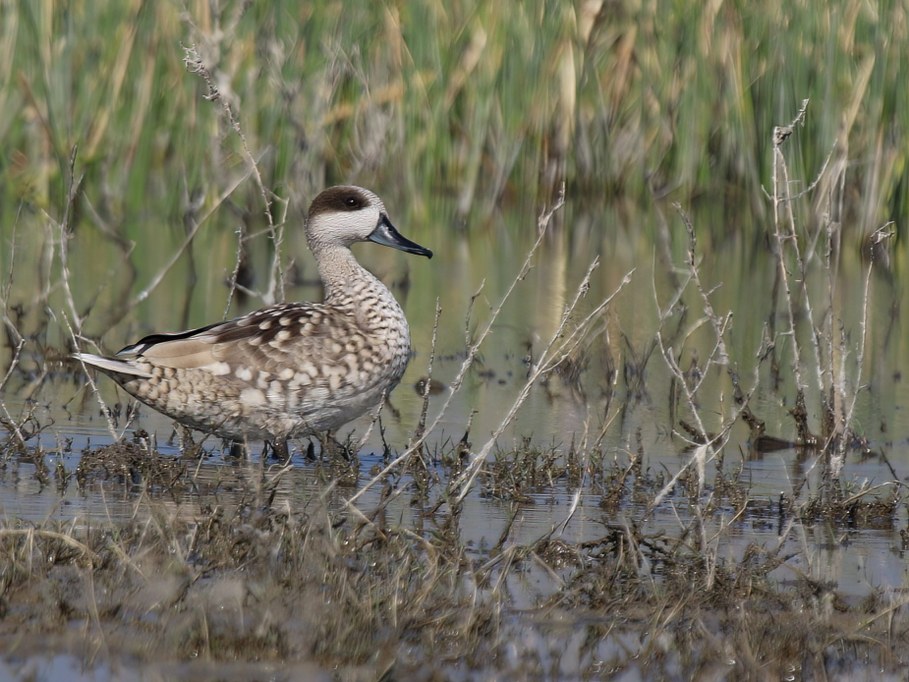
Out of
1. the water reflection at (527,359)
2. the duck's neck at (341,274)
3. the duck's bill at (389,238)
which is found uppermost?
the duck's bill at (389,238)

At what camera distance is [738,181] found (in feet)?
42.2

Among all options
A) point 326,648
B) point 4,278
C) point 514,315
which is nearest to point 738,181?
point 514,315

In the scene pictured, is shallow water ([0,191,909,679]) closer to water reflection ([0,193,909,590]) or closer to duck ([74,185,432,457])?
water reflection ([0,193,909,590])

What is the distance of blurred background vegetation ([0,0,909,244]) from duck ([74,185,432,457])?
474 centimetres

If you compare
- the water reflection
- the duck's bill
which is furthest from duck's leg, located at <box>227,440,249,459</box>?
the duck's bill

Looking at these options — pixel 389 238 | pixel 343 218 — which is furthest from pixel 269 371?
pixel 389 238

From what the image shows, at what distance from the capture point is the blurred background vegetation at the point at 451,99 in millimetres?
11477

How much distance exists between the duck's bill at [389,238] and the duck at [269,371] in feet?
2.24

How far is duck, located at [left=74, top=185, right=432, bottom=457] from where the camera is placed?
6.12 m

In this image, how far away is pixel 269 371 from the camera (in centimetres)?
616

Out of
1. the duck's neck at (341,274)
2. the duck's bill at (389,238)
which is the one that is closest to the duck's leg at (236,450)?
the duck's neck at (341,274)

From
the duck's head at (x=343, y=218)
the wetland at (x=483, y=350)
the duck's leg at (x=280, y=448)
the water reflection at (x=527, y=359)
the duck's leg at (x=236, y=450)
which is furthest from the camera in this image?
the duck's head at (x=343, y=218)

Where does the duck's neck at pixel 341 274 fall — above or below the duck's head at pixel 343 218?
below

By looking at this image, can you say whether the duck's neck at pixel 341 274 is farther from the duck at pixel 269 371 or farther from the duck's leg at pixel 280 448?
the duck's leg at pixel 280 448
